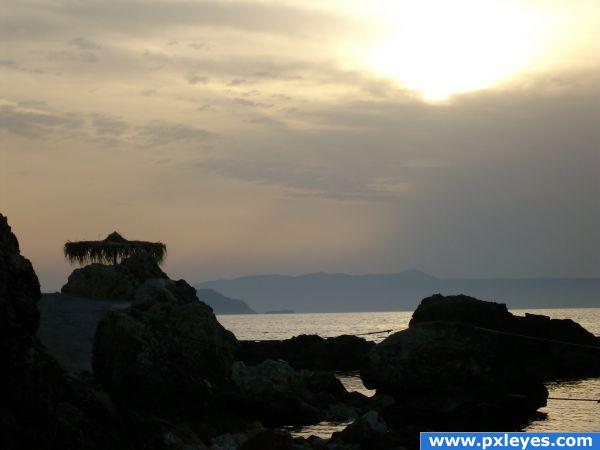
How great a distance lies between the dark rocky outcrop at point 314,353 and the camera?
64.1m

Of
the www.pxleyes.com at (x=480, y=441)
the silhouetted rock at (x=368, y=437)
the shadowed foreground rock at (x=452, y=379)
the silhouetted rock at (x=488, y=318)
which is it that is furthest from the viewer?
the silhouetted rock at (x=488, y=318)

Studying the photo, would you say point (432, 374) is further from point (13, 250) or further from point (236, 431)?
point (13, 250)

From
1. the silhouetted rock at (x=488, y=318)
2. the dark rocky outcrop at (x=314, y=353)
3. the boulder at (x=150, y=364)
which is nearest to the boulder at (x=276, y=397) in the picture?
the boulder at (x=150, y=364)

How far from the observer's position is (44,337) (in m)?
26.9

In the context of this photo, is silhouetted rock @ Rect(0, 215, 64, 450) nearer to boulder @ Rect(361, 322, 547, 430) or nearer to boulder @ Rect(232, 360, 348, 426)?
boulder @ Rect(232, 360, 348, 426)

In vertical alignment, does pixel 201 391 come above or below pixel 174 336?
below

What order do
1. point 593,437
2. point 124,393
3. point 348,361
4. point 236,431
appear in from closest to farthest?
point 593,437, point 124,393, point 236,431, point 348,361

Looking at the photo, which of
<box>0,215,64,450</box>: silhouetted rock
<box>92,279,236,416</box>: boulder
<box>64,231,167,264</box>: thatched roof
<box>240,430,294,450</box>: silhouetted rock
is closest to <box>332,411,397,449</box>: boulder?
<box>240,430,294,450</box>: silhouetted rock

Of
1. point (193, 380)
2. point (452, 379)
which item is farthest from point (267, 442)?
point (452, 379)

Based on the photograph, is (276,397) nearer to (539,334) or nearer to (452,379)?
(452,379)

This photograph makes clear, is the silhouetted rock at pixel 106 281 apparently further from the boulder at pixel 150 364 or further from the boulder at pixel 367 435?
the boulder at pixel 367 435

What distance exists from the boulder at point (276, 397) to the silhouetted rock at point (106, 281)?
27.7 feet

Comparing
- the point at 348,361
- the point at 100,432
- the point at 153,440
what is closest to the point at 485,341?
the point at 153,440

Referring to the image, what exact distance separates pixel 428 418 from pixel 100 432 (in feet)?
61.2
